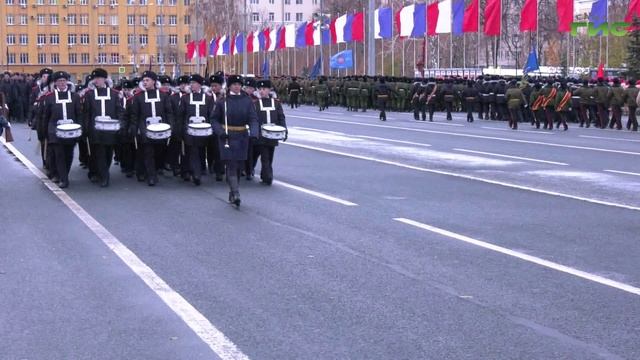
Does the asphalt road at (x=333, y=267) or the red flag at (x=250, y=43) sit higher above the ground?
the red flag at (x=250, y=43)

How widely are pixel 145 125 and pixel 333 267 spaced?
342 inches

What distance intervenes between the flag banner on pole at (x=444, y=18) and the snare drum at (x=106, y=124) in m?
35.7

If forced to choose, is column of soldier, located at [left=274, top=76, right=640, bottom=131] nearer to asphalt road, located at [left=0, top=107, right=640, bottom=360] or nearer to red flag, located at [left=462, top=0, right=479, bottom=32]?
red flag, located at [left=462, top=0, right=479, bottom=32]

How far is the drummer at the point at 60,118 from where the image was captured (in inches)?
685

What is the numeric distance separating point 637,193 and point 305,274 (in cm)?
858

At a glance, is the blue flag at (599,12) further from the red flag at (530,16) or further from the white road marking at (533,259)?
the white road marking at (533,259)

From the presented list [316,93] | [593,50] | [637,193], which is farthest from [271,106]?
[593,50]

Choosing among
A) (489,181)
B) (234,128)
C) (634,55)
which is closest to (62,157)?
(234,128)

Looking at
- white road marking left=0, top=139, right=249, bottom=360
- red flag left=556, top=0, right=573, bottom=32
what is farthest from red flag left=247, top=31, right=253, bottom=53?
white road marking left=0, top=139, right=249, bottom=360

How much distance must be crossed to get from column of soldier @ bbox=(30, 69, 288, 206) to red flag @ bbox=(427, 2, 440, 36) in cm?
3492

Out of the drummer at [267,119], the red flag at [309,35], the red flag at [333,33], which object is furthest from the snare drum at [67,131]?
the red flag at [309,35]

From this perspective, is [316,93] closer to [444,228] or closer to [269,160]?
[269,160]

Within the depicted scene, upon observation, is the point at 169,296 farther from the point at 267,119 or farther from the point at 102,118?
the point at 267,119

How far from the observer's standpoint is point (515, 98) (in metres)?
36.7
